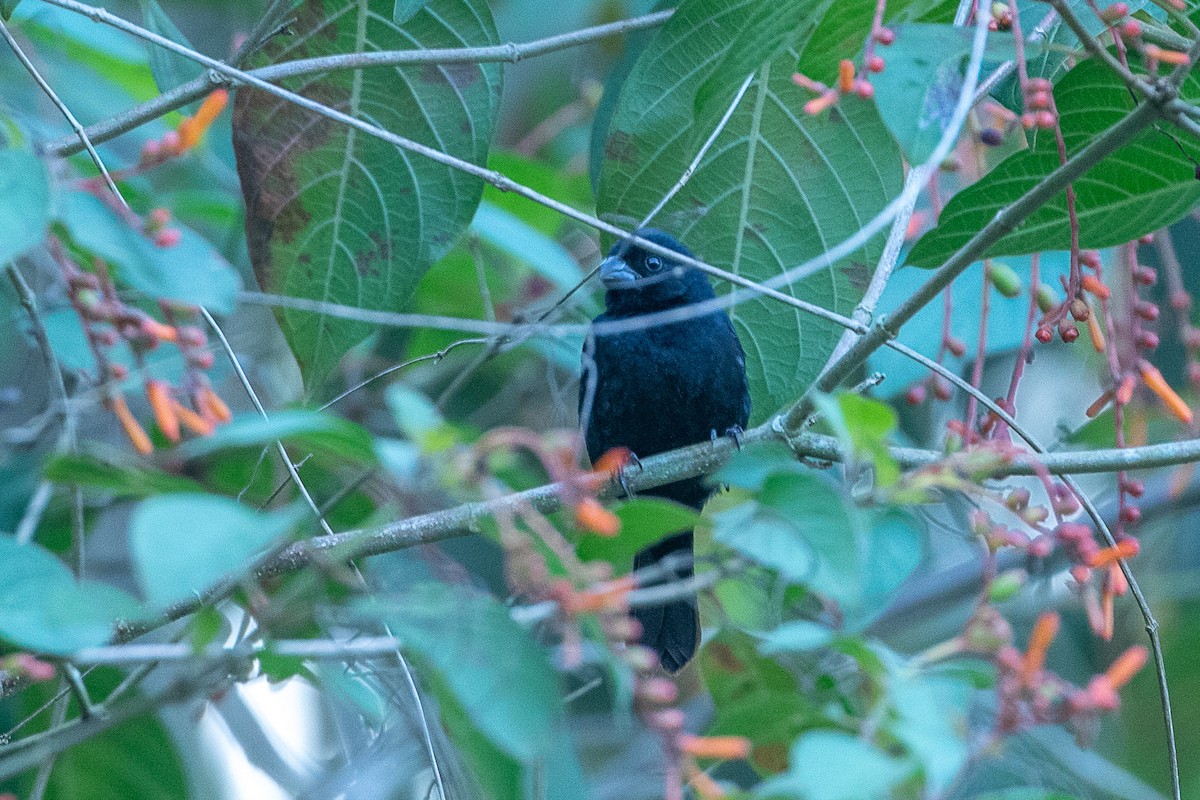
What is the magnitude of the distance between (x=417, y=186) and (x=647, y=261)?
127cm

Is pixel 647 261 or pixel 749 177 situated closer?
pixel 749 177

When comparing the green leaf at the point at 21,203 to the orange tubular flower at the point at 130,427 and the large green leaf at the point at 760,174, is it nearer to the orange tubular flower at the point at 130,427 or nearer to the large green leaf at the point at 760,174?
the orange tubular flower at the point at 130,427

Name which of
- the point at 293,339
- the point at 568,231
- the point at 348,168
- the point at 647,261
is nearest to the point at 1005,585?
the point at 293,339

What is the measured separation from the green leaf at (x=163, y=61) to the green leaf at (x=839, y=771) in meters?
2.12

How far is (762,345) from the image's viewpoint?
2.98m

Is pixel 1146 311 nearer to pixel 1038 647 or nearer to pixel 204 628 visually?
pixel 1038 647

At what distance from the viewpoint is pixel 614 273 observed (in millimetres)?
3553

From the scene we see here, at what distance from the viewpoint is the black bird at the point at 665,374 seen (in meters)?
3.78

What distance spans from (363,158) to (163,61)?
0.48m

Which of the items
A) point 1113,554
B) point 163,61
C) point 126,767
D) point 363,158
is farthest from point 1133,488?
point 163,61

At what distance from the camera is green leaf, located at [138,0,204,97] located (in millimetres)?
2732

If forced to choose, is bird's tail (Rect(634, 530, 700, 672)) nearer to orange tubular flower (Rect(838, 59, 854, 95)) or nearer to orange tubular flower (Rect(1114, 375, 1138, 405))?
orange tubular flower (Rect(1114, 375, 1138, 405))

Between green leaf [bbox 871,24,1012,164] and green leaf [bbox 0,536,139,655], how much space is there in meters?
1.13

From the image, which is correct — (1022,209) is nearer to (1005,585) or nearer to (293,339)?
(1005,585)
